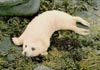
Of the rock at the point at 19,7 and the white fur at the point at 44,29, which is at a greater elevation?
the rock at the point at 19,7

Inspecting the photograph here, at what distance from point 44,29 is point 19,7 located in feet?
Answer: 1.63

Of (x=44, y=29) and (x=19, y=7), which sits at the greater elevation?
(x=19, y=7)

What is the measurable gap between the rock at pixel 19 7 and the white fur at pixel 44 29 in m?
0.24

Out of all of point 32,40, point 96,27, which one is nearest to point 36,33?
point 32,40

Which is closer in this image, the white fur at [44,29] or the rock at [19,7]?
the white fur at [44,29]

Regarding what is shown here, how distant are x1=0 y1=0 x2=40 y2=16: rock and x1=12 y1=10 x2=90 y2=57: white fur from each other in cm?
24

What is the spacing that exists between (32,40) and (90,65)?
0.65 metres

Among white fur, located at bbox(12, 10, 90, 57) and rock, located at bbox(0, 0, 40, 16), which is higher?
rock, located at bbox(0, 0, 40, 16)

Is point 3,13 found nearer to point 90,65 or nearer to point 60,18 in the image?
point 60,18

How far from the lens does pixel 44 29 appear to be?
5059mm

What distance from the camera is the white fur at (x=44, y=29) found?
4871mm

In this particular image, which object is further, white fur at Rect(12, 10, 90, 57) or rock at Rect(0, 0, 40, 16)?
rock at Rect(0, 0, 40, 16)

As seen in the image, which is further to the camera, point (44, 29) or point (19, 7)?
point (19, 7)

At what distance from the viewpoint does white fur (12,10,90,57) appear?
4.87 meters
